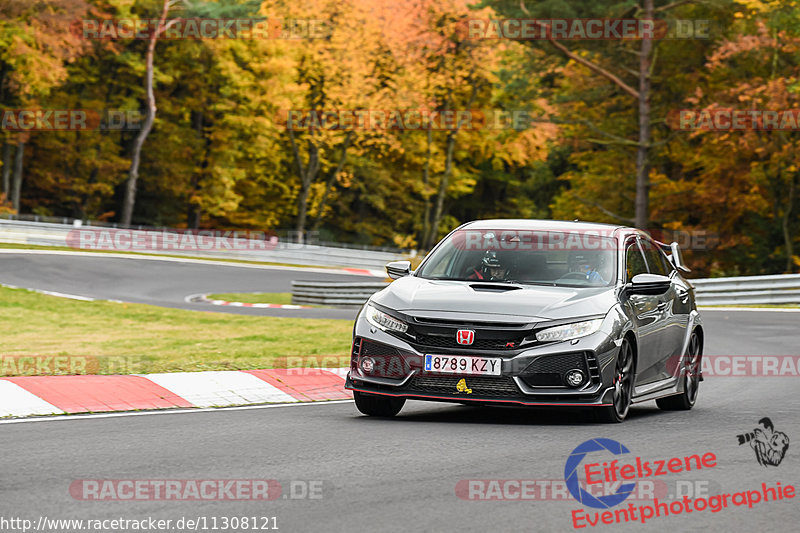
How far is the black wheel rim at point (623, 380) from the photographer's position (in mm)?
9750

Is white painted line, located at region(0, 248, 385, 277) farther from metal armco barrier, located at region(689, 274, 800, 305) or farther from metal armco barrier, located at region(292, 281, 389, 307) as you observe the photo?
metal armco barrier, located at region(689, 274, 800, 305)

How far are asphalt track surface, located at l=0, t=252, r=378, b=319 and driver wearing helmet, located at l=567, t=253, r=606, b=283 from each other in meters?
16.6

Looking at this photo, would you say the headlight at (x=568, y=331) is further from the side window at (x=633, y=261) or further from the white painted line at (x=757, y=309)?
the white painted line at (x=757, y=309)

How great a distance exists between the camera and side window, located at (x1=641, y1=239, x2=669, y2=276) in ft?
38.3

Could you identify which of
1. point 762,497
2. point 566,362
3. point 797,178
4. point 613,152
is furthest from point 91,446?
point 613,152

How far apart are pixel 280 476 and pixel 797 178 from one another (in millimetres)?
41072

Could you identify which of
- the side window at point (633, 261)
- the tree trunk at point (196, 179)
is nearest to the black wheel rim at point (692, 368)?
the side window at point (633, 261)

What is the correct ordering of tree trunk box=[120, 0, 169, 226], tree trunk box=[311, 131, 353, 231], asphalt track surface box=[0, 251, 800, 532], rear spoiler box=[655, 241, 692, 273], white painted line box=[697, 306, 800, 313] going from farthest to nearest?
tree trunk box=[311, 131, 353, 231] → tree trunk box=[120, 0, 169, 226] → white painted line box=[697, 306, 800, 313] → rear spoiler box=[655, 241, 692, 273] → asphalt track surface box=[0, 251, 800, 532]

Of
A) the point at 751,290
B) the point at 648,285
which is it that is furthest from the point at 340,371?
the point at 751,290

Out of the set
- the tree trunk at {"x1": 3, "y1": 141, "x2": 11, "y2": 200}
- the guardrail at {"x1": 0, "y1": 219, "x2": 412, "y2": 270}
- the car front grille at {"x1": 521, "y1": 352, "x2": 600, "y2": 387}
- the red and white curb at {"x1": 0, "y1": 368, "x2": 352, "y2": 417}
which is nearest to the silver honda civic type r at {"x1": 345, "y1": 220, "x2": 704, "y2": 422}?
the car front grille at {"x1": 521, "y1": 352, "x2": 600, "y2": 387}

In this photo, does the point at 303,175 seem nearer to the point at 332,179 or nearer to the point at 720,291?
the point at 332,179

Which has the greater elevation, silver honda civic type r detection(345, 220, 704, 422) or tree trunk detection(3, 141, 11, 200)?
tree trunk detection(3, 141, 11, 200)

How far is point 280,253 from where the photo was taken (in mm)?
53750

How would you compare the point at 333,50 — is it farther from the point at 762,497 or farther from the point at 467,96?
the point at 762,497
